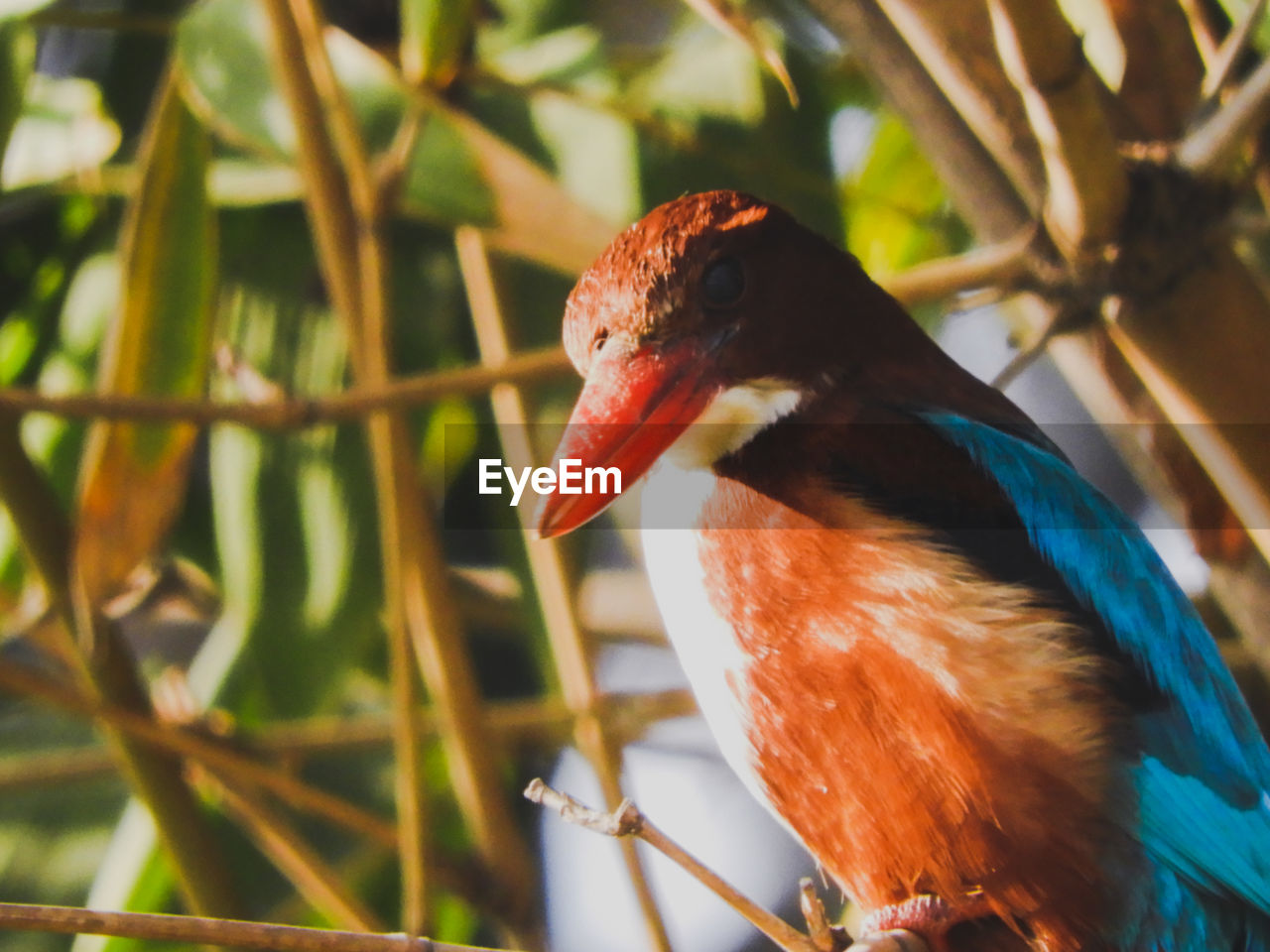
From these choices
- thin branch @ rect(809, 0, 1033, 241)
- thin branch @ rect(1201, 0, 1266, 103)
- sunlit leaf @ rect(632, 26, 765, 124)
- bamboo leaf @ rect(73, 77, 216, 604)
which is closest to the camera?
thin branch @ rect(1201, 0, 1266, 103)

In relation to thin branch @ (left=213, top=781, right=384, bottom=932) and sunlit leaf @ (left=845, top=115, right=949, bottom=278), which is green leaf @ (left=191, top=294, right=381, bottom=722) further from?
sunlit leaf @ (left=845, top=115, right=949, bottom=278)

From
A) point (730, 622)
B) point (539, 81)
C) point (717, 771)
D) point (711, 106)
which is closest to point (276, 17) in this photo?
point (539, 81)

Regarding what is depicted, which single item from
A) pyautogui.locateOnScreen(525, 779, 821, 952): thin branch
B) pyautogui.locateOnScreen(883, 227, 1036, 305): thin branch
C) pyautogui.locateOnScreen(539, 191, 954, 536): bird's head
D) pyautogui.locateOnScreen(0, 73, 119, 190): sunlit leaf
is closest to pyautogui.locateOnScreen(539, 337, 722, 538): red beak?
pyautogui.locateOnScreen(539, 191, 954, 536): bird's head

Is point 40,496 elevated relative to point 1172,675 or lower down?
elevated

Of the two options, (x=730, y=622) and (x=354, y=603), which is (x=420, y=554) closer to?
(x=354, y=603)

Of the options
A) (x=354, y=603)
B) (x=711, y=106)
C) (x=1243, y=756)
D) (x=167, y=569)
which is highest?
(x=711, y=106)
